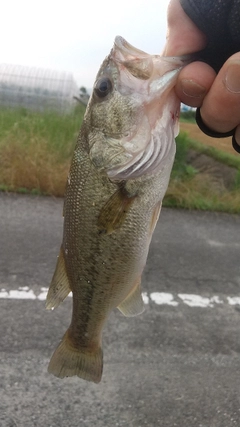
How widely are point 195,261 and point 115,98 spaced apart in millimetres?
3867

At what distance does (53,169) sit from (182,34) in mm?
Result: 5816

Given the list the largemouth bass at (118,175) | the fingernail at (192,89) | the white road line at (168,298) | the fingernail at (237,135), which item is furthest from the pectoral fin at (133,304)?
the white road line at (168,298)

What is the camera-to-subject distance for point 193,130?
51.2 ft

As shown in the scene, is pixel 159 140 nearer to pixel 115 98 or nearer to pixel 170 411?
pixel 115 98

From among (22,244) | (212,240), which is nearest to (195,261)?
(212,240)

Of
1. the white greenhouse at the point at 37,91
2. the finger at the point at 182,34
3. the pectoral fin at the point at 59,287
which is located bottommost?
the white greenhouse at the point at 37,91

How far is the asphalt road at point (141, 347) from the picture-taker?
306 centimetres

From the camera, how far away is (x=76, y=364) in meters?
1.98

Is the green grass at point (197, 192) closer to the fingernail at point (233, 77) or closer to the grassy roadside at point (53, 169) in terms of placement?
the grassy roadside at point (53, 169)

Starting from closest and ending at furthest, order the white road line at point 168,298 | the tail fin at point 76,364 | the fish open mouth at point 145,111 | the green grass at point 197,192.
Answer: the fish open mouth at point 145,111 < the tail fin at point 76,364 < the white road line at point 168,298 < the green grass at point 197,192

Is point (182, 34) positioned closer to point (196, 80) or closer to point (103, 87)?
point (196, 80)

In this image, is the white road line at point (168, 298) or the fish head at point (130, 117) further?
the white road line at point (168, 298)

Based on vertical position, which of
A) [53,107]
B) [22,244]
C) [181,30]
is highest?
[181,30]

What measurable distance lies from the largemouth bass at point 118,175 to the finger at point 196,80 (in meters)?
0.10
